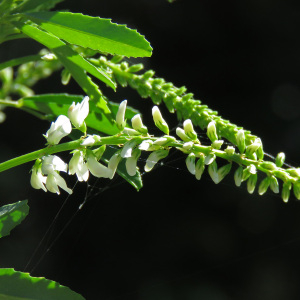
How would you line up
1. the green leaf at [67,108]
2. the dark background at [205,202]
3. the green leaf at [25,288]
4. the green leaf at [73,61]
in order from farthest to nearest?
the dark background at [205,202] < the green leaf at [67,108] < the green leaf at [73,61] < the green leaf at [25,288]

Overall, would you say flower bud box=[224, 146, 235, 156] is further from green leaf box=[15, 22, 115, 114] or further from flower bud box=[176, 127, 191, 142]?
green leaf box=[15, 22, 115, 114]

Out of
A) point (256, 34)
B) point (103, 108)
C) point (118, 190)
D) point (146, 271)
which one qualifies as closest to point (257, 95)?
point (256, 34)

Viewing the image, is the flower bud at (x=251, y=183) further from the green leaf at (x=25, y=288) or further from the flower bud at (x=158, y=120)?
the green leaf at (x=25, y=288)

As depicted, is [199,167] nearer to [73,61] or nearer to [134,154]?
[134,154]

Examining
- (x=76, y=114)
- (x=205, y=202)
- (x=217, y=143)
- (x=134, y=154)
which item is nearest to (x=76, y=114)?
(x=76, y=114)

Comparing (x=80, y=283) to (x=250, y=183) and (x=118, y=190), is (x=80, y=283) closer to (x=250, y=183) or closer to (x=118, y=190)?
(x=118, y=190)

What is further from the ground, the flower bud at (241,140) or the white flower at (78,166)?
the white flower at (78,166)

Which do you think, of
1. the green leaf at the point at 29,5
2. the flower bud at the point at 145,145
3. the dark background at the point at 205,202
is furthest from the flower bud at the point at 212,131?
the dark background at the point at 205,202
